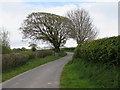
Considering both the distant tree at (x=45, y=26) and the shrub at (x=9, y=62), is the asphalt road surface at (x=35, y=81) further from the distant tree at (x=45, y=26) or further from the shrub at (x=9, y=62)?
the distant tree at (x=45, y=26)

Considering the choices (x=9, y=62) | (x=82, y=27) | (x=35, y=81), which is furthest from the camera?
(x=82, y=27)

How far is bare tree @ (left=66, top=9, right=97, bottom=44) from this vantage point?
3316 cm

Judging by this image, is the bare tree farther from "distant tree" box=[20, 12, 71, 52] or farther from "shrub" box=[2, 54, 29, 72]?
"shrub" box=[2, 54, 29, 72]

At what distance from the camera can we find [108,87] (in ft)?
22.3

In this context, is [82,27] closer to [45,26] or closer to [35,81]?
[45,26]

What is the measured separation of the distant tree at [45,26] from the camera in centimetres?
3709

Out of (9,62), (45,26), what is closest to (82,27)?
(45,26)

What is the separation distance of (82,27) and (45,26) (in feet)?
32.3

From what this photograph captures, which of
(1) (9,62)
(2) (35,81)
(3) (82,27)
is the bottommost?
(2) (35,81)

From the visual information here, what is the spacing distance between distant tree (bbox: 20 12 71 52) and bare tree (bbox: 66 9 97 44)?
2.92 meters

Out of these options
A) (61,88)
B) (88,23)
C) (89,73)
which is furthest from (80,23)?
(61,88)

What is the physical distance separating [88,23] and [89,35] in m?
2.97

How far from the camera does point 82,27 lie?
33.5m

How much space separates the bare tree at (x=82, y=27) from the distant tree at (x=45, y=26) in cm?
292
